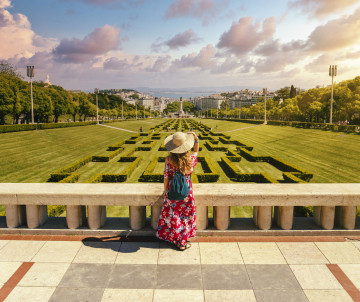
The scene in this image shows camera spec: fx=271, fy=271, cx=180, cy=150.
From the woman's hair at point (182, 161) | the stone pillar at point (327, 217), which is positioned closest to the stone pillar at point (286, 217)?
the stone pillar at point (327, 217)

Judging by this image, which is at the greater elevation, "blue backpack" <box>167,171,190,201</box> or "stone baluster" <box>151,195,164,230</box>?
"blue backpack" <box>167,171,190,201</box>

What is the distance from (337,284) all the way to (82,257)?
448 cm

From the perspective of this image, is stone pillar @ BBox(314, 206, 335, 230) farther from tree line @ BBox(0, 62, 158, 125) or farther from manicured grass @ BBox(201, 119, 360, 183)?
tree line @ BBox(0, 62, 158, 125)

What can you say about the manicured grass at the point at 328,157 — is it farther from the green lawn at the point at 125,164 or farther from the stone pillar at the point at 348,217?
the stone pillar at the point at 348,217

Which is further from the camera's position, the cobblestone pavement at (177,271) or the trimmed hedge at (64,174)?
the trimmed hedge at (64,174)

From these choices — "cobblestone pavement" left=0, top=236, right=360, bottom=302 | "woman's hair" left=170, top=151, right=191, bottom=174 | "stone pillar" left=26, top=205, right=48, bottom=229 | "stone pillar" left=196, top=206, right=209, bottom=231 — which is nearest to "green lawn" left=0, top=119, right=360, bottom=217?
"stone pillar" left=26, top=205, right=48, bottom=229

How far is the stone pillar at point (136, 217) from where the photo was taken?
6012mm

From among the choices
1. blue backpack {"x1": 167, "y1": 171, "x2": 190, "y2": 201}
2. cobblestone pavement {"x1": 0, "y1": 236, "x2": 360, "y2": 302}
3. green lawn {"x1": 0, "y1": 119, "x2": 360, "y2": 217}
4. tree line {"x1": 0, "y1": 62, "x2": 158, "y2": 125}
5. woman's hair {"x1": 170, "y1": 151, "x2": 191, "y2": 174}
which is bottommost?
green lawn {"x1": 0, "y1": 119, "x2": 360, "y2": 217}

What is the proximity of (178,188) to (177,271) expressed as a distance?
4.83 feet

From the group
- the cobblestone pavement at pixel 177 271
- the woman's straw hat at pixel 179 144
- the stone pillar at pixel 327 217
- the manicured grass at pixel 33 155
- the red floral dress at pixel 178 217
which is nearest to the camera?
the cobblestone pavement at pixel 177 271

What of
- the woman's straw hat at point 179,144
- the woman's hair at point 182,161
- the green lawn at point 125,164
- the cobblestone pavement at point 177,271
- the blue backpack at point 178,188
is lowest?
the green lawn at point 125,164

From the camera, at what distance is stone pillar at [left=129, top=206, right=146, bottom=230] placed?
19.7ft

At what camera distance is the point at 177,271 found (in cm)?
477

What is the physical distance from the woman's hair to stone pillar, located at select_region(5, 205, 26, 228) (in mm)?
3693
